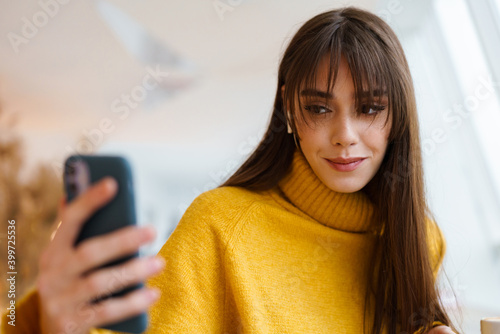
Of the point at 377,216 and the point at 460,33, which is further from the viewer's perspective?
the point at 460,33

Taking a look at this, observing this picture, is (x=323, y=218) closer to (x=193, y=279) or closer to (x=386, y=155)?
(x=386, y=155)

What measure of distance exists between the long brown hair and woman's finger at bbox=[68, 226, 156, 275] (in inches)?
24.4

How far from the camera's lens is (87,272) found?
0.55 m

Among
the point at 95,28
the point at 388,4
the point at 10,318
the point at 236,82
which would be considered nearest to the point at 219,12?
the point at 236,82

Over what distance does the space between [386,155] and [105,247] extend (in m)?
0.81

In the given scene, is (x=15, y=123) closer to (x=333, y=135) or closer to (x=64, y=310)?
(x=333, y=135)

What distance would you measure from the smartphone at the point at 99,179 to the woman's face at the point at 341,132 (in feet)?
1.83

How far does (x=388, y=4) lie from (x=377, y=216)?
1.61 m

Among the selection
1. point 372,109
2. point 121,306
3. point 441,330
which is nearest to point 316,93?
point 372,109

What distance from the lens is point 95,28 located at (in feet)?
9.67

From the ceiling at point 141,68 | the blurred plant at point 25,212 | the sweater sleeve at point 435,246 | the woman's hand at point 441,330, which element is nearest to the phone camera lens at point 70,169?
the woman's hand at point 441,330

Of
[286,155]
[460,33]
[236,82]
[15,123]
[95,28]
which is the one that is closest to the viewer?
[286,155]

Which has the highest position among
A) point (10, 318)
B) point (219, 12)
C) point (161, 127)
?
point (219, 12)

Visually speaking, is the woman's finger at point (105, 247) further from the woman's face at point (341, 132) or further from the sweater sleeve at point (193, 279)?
the woman's face at point (341, 132)
